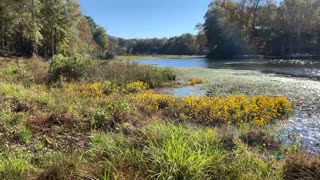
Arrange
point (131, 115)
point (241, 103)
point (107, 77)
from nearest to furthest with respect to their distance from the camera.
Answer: point (131, 115), point (241, 103), point (107, 77)

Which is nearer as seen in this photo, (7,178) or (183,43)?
(7,178)

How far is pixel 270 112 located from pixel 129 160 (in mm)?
6594

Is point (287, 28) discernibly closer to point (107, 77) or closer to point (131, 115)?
point (107, 77)

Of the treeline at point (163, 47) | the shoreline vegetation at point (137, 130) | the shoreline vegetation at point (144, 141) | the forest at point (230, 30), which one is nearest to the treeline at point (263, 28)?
the forest at point (230, 30)

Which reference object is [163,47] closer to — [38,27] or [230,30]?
[230,30]

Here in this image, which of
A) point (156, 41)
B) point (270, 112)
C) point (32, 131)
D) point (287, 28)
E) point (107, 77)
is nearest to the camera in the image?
point (32, 131)

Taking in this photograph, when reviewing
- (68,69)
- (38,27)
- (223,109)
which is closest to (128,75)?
(68,69)

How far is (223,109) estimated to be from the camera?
960 cm

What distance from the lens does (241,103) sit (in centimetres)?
1052

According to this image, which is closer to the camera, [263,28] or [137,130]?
[137,130]

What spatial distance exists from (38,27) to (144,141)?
3242 cm

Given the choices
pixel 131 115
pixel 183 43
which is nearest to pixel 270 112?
pixel 131 115

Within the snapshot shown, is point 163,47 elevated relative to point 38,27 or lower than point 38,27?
elevated

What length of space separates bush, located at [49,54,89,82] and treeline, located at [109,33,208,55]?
86.5 meters
